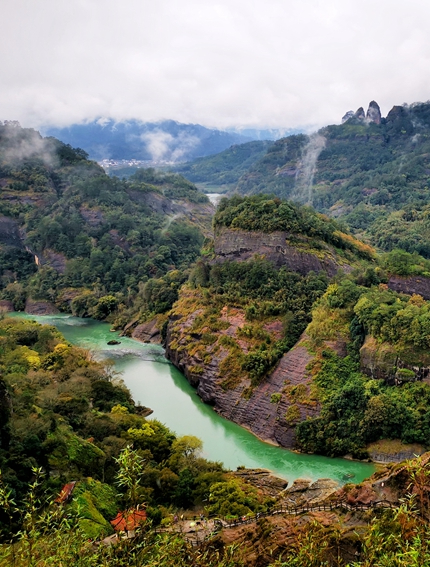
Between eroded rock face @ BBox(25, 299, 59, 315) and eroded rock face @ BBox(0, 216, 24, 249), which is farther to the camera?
eroded rock face @ BBox(0, 216, 24, 249)

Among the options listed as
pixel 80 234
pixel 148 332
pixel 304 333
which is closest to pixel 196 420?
pixel 304 333

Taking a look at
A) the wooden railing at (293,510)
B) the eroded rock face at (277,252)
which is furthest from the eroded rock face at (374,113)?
the wooden railing at (293,510)

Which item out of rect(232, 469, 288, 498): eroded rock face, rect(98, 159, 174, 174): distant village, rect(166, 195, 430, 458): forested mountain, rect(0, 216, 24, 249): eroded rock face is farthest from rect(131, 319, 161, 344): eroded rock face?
rect(98, 159, 174, 174): distant village

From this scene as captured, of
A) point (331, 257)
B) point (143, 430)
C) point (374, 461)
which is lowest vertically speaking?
point (374, 461)

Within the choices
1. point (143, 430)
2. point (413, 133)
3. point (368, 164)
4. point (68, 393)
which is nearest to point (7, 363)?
point (68, 393)

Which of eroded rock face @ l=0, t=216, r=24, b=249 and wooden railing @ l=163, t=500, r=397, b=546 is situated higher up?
eroded rock face @ l=0, t=216, r=24, b=249

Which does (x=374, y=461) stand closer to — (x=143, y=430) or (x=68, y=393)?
(x=143, y=430)

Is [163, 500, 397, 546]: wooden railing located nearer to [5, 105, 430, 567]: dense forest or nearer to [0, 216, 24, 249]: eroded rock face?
[5, 105, 430, 567]: dense forest
